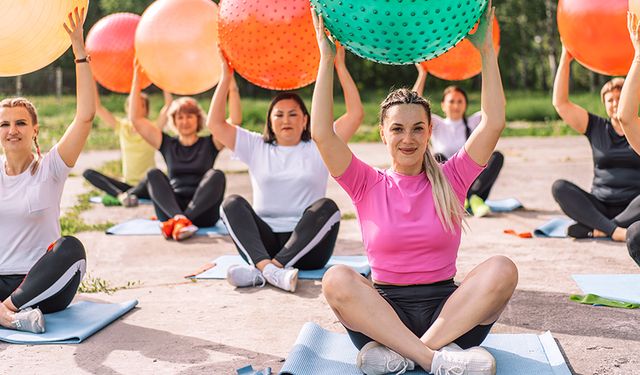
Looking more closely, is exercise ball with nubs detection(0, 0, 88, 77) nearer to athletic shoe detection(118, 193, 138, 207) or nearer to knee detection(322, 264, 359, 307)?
knee detection(322, 264, 359, 307)

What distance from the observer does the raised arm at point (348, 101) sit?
4.41 m

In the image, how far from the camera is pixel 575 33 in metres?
5.05

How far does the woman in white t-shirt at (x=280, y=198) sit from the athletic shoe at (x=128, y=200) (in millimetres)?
3519

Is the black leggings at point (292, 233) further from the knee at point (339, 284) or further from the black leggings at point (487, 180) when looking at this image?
the black leggings at point (487, 180)

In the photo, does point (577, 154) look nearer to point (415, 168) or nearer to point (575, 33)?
point (575, 33)

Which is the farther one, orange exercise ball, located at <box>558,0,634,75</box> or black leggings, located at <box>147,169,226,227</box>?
black leggings, located at <box>147,169,226,227</box>

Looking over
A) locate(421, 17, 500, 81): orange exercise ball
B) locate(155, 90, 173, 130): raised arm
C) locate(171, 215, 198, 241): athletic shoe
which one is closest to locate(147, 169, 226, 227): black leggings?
locate(171, 215, 198, 241): athletic shoe

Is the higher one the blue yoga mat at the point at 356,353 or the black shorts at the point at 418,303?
the black shorts at the point at 418,303

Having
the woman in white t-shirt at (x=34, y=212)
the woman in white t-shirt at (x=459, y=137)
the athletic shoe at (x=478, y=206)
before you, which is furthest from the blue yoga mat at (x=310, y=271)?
the woman in white t-shirt at (x=459, y=137)

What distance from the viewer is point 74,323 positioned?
4184 mm

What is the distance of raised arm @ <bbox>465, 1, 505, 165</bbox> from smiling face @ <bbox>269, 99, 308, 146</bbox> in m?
2.06

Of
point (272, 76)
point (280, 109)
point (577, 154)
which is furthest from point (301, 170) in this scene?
point (577, 154)

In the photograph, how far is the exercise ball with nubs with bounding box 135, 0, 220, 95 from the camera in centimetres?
589

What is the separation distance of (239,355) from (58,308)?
1257mm
